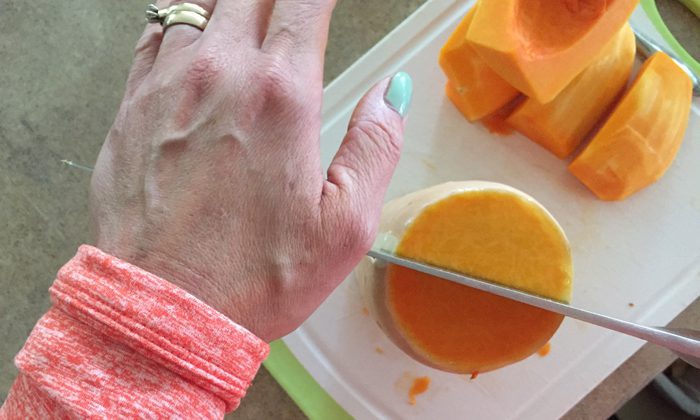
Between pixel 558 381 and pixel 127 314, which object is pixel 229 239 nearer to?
pixel 127 314

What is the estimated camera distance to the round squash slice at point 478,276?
90cm

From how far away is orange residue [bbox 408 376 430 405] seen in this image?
41.8 inches

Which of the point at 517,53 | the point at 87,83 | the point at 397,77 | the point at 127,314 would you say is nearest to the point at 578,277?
the point at 517,53

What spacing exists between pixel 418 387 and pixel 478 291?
0.27 meters

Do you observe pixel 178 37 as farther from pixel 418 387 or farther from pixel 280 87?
pixel 418 387

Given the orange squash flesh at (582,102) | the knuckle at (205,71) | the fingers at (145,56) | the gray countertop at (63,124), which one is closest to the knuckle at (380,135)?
the knuckle at (205,71)

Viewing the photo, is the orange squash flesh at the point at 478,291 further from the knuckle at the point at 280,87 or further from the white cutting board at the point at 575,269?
the knuckle at the point at 280,87

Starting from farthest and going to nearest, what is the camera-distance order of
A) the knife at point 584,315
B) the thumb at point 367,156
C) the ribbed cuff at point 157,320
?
the knife at point 584,315 → the thumb at point 367,156 → the ribbed cuff at point 157,320

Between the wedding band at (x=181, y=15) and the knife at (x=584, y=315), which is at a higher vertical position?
the wedding band at (x=181, y=15)

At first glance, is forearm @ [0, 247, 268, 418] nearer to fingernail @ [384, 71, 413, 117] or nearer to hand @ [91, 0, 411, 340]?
hand @ [91, 0, 411, 340]

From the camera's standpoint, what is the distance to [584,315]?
82cm

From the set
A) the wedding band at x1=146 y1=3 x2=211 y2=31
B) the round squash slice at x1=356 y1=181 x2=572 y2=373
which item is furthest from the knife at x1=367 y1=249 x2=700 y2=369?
the wedding band at x1=146 y1=3 x2=211 y2=31

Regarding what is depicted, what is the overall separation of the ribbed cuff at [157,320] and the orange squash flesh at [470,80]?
0.62 m

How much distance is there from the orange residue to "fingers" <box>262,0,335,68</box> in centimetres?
63
